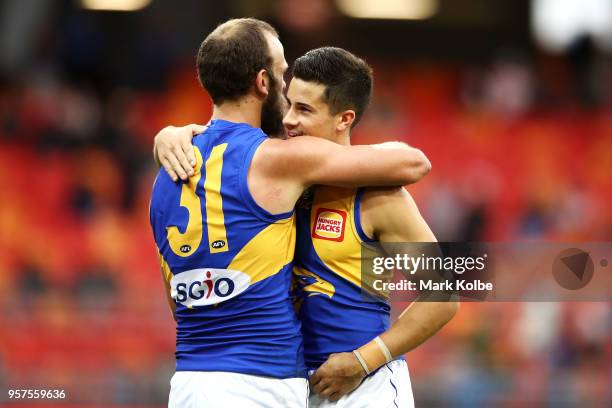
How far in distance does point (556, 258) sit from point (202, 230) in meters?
2.05

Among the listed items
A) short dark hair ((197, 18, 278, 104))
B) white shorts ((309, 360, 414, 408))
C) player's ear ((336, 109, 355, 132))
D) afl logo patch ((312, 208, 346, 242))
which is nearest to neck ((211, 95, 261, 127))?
short dark hair ((197, 18, 278, 104))

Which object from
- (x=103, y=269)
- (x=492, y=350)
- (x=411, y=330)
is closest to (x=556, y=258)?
(x=411, y=330)

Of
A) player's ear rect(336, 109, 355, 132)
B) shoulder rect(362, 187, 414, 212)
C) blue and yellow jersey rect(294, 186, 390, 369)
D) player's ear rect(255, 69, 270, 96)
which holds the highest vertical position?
player's ear rect(255, 69, 270, 96)

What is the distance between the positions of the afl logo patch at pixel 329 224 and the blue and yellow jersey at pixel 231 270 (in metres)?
0.10

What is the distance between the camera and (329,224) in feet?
11.2

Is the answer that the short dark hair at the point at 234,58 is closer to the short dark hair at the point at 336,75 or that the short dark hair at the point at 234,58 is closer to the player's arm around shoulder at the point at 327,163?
the short dark hair at the point at 336,75

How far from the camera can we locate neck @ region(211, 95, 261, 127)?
11.4ft

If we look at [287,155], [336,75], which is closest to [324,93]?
[336,75]

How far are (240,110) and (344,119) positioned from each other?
0.38m

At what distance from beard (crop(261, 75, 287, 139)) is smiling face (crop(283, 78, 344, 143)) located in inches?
3.3

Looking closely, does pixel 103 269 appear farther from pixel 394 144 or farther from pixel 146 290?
pixel 394 144

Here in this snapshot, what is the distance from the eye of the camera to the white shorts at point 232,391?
3219mm

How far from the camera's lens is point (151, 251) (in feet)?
34.5

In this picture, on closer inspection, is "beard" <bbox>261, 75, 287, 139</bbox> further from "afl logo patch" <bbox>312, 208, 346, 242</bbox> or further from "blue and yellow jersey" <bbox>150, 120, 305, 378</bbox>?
"afl logo patch" <bbox>312, 208, 346, 242</bbox>
